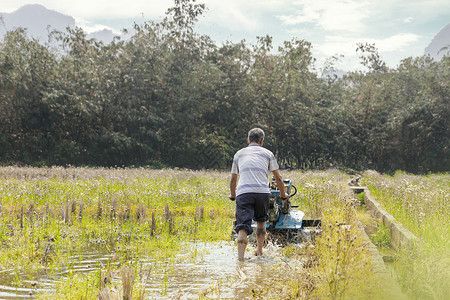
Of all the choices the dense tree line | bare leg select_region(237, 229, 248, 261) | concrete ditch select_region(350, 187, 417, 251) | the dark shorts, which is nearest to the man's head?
the dark shorts

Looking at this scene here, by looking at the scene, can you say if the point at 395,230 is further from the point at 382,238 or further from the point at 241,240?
the point at 241,240

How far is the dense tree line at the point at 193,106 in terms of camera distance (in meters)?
29.9

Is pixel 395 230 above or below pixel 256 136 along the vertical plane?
below

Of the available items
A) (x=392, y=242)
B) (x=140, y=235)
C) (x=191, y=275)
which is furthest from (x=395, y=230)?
(x=140, y=235)

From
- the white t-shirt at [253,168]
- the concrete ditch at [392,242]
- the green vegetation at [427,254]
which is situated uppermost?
the white t-shirt at [253,168]

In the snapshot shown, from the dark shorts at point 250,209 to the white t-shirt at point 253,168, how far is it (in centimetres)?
8

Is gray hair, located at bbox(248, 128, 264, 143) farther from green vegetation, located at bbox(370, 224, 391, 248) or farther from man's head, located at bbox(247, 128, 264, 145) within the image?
green vegetation, located at bbox(370, 224, 391, 248)

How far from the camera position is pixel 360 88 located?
41500mm

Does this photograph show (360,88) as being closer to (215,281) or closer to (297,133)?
(297,133)

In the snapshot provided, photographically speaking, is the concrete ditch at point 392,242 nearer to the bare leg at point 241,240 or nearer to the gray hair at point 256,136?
the bare leg at point 241,240

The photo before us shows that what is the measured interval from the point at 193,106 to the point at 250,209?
28.4m

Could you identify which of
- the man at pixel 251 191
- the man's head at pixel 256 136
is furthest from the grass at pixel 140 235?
the man's head at pixel 256 136

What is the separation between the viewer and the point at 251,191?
267 inches

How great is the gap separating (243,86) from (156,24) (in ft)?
27.4
